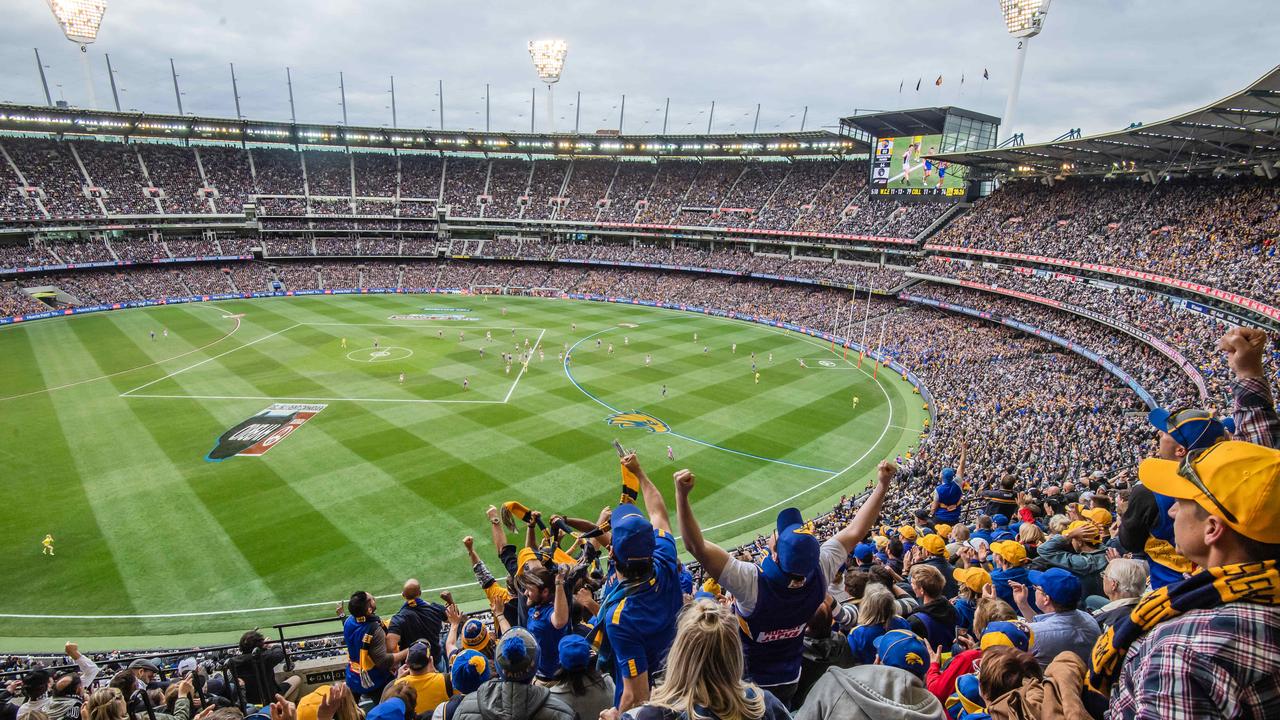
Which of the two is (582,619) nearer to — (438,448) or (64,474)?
(438,448)

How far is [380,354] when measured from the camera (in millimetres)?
47750

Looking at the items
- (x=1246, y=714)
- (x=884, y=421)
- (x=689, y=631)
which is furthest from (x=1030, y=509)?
(x=884, y=421)

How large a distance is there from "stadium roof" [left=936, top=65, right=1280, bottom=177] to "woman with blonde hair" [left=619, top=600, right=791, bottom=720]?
3242cm

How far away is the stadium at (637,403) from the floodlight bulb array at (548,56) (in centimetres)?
45

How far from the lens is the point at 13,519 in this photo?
23.2 metres

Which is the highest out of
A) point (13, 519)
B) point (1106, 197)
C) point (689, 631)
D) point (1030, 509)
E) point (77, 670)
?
point (1106, 197)

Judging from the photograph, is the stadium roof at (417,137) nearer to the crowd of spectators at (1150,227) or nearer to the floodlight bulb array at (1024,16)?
the floodlight bulb array at (1024,16)

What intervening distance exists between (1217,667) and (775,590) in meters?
2.61

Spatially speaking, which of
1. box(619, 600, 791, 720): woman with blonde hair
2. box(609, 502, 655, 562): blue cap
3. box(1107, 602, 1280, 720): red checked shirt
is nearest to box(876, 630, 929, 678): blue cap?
box(1107, 602, 1280, 720): red checked shirt

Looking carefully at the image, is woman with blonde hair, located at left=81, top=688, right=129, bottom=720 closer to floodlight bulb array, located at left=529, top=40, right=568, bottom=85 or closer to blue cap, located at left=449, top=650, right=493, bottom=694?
blue cap, located at left=449, top=650, right=493, bottom=694

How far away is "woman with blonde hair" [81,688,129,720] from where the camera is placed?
6018 mm

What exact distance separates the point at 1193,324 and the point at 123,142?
110 meters

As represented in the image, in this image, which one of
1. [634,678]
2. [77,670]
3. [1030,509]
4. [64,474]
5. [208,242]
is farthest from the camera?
[208,242]

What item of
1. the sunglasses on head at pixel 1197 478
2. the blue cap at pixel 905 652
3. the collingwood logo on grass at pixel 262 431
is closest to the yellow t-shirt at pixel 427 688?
the blue cap at pixel 905 652
